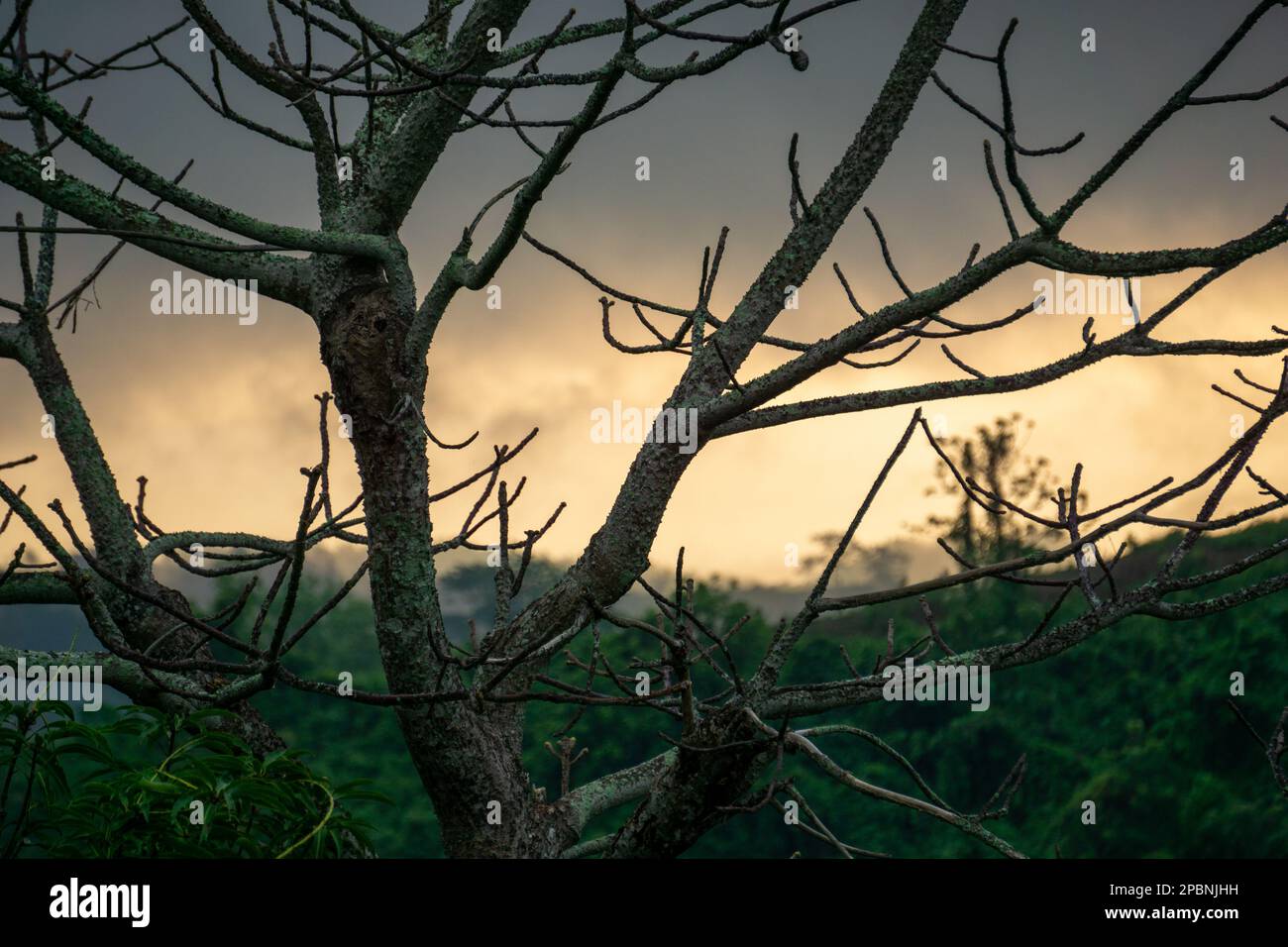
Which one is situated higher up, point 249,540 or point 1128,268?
point 1128,268

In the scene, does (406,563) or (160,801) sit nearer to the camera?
(160,801)

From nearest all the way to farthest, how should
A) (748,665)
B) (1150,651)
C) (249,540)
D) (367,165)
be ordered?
(367,165)
(249,540)
(1150,651)
(748,665)

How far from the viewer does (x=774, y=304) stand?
3373mm

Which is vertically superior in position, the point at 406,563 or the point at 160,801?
the point at 406,563

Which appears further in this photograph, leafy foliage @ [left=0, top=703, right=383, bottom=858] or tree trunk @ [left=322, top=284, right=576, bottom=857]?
tree trunk @ [left=322, top=284, right=576, bottom=857]

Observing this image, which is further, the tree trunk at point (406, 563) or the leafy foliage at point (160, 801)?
the tree trunk at point (406, 563)

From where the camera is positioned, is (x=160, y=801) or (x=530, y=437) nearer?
(x=160, y=801)

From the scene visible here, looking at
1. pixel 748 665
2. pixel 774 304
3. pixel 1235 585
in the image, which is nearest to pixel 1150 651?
pixel 1235 585
